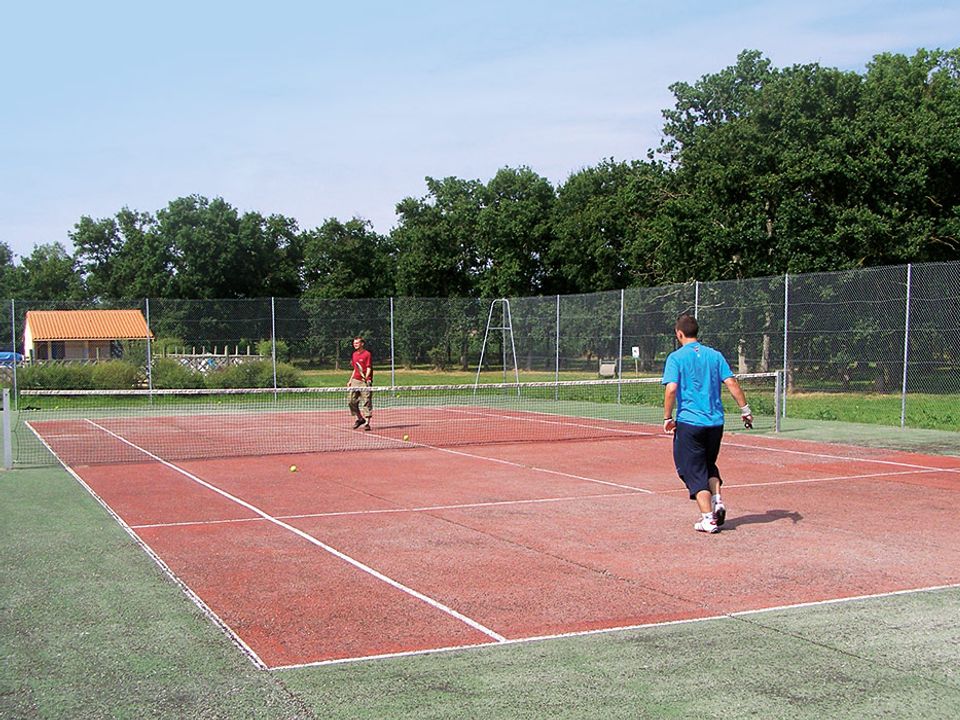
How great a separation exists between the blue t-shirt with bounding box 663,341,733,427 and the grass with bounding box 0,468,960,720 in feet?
8.02

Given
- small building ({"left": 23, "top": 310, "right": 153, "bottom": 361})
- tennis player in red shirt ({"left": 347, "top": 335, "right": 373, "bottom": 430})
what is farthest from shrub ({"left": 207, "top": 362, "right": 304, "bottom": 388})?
tennis player in red shirt ({"left": 347, "top": 335, "right": 373, "bottom": 430})

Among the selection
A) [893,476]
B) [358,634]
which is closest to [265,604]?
[358,634]

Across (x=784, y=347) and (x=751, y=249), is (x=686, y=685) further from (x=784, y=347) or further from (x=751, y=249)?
(x=751, y=249)

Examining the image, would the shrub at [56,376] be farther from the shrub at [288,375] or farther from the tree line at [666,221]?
the tree line at [666,221]

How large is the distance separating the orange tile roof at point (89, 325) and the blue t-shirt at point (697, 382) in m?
22.2

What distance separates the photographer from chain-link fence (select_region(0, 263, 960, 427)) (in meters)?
19.0

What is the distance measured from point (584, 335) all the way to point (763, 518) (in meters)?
18.4

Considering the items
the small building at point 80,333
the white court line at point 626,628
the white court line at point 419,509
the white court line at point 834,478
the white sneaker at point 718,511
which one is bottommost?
the white court line at point 419,509

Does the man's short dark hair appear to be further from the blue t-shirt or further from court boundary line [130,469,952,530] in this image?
court boundary line [130,469,952,530]

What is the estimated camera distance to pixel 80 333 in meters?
27.8

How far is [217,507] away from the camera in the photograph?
33.0ft

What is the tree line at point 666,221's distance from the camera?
27844mm

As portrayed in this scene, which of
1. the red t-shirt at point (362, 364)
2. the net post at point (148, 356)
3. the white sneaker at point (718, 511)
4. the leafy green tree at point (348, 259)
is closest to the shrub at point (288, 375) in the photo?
the net post at point (148, 356)

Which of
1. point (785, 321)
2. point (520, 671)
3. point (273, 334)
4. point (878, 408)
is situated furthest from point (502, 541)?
point (273, 334)
